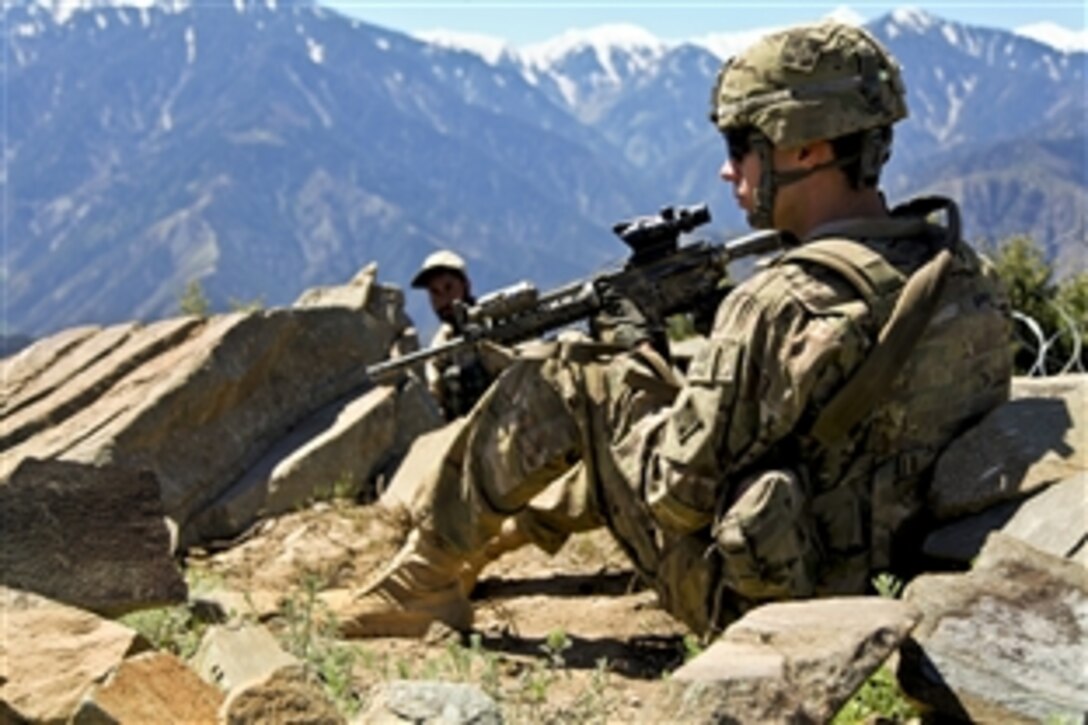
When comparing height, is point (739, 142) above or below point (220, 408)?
above

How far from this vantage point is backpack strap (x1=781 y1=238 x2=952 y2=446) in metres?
4.58

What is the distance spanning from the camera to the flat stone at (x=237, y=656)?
13.2ft

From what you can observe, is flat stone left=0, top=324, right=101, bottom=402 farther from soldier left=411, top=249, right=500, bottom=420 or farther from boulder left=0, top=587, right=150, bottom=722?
boulder left=0, top=587, right=150, bottom=722

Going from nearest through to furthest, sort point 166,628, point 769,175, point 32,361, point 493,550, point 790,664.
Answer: point 790,664 → point 769,175 → point 166,628 → point 493,550 → point 32,361

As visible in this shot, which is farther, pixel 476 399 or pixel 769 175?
pixel 476 399

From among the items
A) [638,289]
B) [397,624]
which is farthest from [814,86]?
[397,624]

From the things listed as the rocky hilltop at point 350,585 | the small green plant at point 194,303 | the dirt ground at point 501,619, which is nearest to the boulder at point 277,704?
the rocky hilltop at point 350,585

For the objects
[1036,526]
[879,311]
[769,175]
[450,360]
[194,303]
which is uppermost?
[769,175]

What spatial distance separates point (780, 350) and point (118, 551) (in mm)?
2570

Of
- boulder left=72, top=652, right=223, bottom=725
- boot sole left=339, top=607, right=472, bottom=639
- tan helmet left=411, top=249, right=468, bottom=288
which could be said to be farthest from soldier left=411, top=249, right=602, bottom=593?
boulder left=72, top=652, right=223, bottom=725

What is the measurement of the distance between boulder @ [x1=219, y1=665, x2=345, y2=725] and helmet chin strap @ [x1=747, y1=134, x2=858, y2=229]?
94.7 inches

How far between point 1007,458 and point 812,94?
4.68 ft

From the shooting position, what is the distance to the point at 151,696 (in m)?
3.71

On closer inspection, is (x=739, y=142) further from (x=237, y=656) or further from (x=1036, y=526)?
(x=237, y=656)
